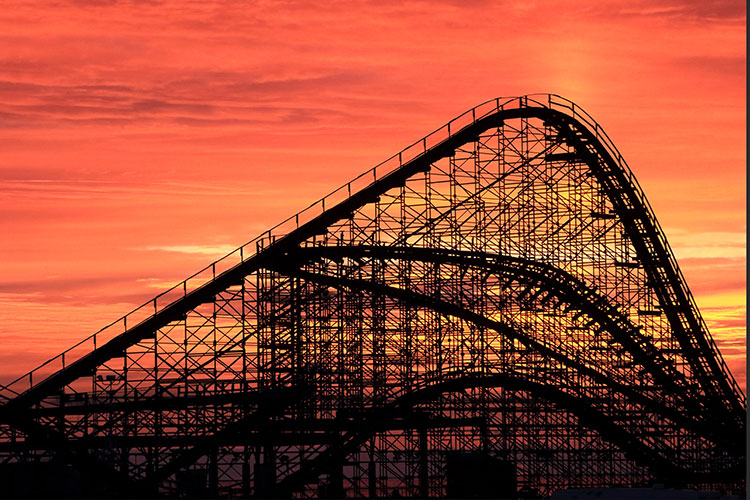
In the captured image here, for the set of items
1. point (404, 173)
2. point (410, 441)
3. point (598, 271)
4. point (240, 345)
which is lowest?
point (410, 441)

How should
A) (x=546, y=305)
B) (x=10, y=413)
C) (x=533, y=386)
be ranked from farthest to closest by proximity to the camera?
(x=546, y=305)
(x=533, y=386)
(x=10, y=413)

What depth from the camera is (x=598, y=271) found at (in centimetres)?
3562

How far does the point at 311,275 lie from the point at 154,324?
479cm

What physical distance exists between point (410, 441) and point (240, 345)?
6.46 meters

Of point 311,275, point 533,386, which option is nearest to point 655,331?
point 533,386

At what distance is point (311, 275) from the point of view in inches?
1344

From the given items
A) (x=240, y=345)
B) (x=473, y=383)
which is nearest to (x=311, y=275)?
(x=240, y=345)

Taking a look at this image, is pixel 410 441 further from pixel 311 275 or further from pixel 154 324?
pixel 154 324

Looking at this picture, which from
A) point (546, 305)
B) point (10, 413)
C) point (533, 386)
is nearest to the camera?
point (10, 413)

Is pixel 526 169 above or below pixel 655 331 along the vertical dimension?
above

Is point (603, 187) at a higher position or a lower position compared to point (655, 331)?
higher

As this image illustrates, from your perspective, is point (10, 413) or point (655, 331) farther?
point (655, 331)

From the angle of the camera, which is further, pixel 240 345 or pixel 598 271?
pixel 598 271

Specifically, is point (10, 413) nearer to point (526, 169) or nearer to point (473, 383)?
point (473, 383)
